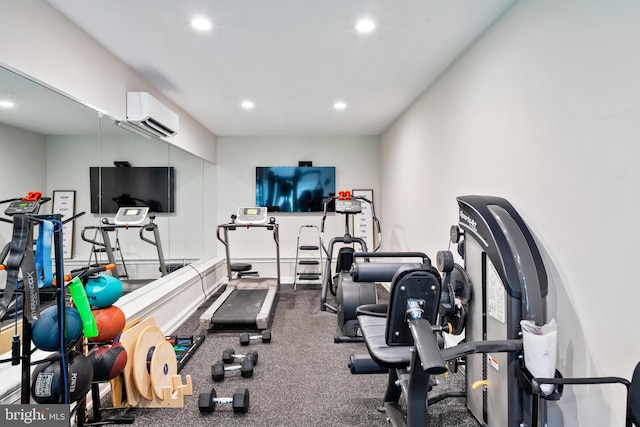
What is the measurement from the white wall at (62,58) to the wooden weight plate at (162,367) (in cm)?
189

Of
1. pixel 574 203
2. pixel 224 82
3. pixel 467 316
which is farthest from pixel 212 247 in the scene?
pixel 574 203

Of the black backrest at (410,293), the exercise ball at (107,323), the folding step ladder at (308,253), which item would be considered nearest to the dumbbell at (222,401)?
the exercise ball at (107,323)

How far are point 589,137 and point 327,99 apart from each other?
2.75 m

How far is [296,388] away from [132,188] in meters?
2.72

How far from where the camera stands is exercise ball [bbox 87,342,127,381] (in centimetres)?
170

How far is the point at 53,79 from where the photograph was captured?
6.47ft

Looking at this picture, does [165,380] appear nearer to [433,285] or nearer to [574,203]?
[433,285]

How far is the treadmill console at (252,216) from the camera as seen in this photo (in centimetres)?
454

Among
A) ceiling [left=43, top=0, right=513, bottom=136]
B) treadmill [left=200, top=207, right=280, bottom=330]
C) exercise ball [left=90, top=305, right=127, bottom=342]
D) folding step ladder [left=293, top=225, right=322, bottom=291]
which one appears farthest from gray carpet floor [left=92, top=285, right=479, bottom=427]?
ceiling [left=43, top=0, right=513, bottom=136]

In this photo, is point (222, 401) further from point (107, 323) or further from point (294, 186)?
point (294, 186)

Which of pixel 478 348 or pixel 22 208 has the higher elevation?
pixel 22 208

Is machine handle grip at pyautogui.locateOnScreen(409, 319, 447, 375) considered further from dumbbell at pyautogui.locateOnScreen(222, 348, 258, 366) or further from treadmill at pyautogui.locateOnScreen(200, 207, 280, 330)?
treadmill at pyautogui.locateOnScreen(200, 207, 280, 330)

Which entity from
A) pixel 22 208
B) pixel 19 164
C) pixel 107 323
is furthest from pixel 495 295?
pixel 19 164

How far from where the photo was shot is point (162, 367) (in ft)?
6.95
